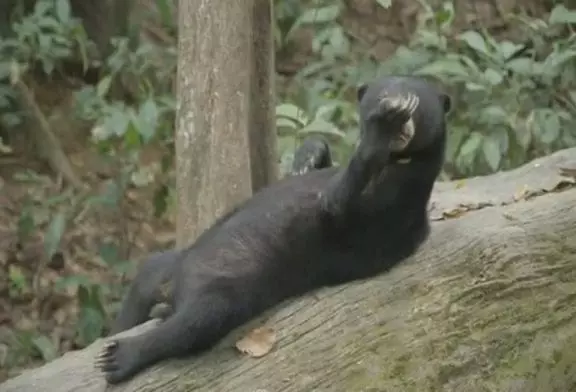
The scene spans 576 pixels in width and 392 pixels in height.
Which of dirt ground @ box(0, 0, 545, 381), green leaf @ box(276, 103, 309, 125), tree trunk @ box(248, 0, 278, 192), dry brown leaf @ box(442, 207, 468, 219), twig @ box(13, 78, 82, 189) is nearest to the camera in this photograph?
dry brown leaf @ box(442, 207, 468, 219)

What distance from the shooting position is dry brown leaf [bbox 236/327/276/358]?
296 centimetres

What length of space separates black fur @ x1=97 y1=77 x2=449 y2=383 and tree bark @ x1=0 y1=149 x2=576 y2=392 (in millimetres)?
64

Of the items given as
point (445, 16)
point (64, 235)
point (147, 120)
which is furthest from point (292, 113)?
point (64, 235)

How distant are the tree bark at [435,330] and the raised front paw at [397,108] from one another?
550 millimetres

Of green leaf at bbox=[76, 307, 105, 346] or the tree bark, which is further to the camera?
green leaf at bbox=[76, 307, 105, 346]

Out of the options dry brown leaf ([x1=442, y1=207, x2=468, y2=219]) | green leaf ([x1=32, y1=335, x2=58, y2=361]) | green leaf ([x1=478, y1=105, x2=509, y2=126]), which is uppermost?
green leaf ([x1=478, y1=105, x2=509, y2=126])

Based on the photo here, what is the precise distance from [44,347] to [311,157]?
1788mm

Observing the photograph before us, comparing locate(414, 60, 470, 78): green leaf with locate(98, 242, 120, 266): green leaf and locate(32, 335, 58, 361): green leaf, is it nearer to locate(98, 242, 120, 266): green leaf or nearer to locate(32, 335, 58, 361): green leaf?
locate(98, 242, 120, 266): green leaf

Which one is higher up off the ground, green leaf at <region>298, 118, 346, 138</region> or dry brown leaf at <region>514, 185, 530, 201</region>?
green leaf at <region>298, 118, 346, 138</region>

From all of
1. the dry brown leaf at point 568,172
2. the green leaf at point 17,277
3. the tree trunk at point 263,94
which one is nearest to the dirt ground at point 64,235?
the green leaf at point 17,277

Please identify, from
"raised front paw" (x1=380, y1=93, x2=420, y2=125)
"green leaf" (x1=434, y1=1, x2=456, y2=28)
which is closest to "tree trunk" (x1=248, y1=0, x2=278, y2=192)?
"raised front paw" (x1=380, y1=93, x2=420, y2=125)

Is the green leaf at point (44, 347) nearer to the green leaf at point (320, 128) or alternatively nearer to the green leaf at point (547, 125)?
the green leaf at point (320, 128)

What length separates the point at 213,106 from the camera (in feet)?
12.3

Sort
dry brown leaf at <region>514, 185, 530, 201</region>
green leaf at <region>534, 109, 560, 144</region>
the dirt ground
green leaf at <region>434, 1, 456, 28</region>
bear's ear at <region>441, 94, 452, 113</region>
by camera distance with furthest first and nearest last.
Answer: green leaf at <region>434, 1, 456, 28</region> < the dirt ground < green leaf at <region>534, 109, 560, 144</region> < dry brown leaf at <region>514, 185, 530, 201</region> < bear's ear at <region>441, 94, 452, 113</region>
